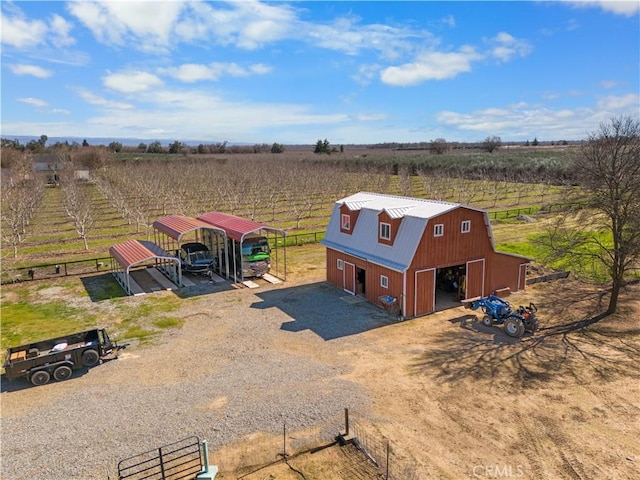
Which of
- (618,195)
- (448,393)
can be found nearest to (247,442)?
(448,393)

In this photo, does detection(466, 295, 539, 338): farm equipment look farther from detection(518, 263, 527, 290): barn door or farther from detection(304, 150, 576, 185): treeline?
detection(304, 150, 576, 185): treeline

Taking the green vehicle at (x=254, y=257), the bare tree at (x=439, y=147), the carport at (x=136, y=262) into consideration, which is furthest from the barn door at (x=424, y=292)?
the bare tree at (x=439, y=147)

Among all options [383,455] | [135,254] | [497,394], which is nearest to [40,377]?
[135,254]

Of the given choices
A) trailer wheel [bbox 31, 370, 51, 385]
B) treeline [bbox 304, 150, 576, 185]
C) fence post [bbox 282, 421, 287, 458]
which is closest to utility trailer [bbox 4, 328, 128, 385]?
trailer wheel [bbox 31, 370, 51, 385]

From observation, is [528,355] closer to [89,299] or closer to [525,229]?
[89,299]

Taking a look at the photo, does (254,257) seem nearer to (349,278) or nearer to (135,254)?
(349,278)

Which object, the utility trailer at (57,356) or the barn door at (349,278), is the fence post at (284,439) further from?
the barn door at (349,278)
